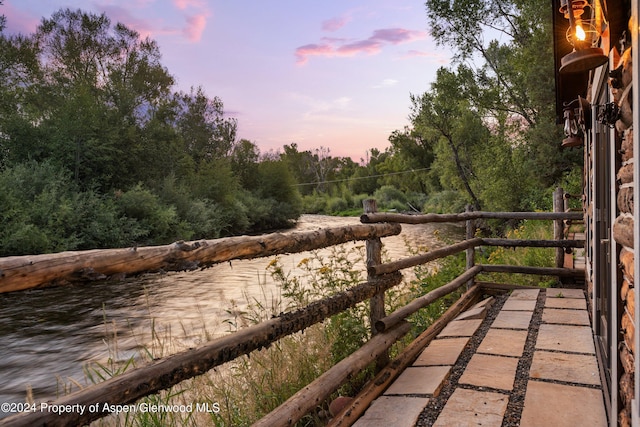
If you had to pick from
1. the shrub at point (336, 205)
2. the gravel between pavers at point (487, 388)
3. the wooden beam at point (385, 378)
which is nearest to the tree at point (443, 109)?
the gravel between pavers at point (487, 388)

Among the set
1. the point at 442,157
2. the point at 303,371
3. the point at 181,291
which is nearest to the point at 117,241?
the point at 181,291

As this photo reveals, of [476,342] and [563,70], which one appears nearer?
[563,70]

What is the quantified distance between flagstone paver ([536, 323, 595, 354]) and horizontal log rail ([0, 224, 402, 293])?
91.7 inches

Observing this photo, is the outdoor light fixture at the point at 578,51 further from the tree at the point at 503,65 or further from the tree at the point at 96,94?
the tree at the point at 96,94

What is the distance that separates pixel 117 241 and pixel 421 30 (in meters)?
15.3

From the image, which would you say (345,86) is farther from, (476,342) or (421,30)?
(476,342)

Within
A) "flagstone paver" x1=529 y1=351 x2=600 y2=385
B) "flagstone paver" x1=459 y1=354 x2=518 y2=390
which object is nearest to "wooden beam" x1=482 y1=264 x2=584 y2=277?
"flagstone paver" x1=529 y1=351 x2=600 y2=385

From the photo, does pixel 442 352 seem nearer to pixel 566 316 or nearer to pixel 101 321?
Answer: pixel 566 316

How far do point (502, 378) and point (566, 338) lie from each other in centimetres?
117

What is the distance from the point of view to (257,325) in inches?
81.7

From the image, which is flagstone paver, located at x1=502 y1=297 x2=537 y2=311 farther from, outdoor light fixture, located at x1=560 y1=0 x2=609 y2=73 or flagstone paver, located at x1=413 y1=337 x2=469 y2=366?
outdoor light fixture, located at x1=560 y1=0 x2=609 y2=73

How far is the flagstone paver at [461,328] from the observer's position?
3973 millimetres

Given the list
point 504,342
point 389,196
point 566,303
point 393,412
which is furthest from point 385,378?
point 389,196

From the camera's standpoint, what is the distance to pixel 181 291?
9414mm
